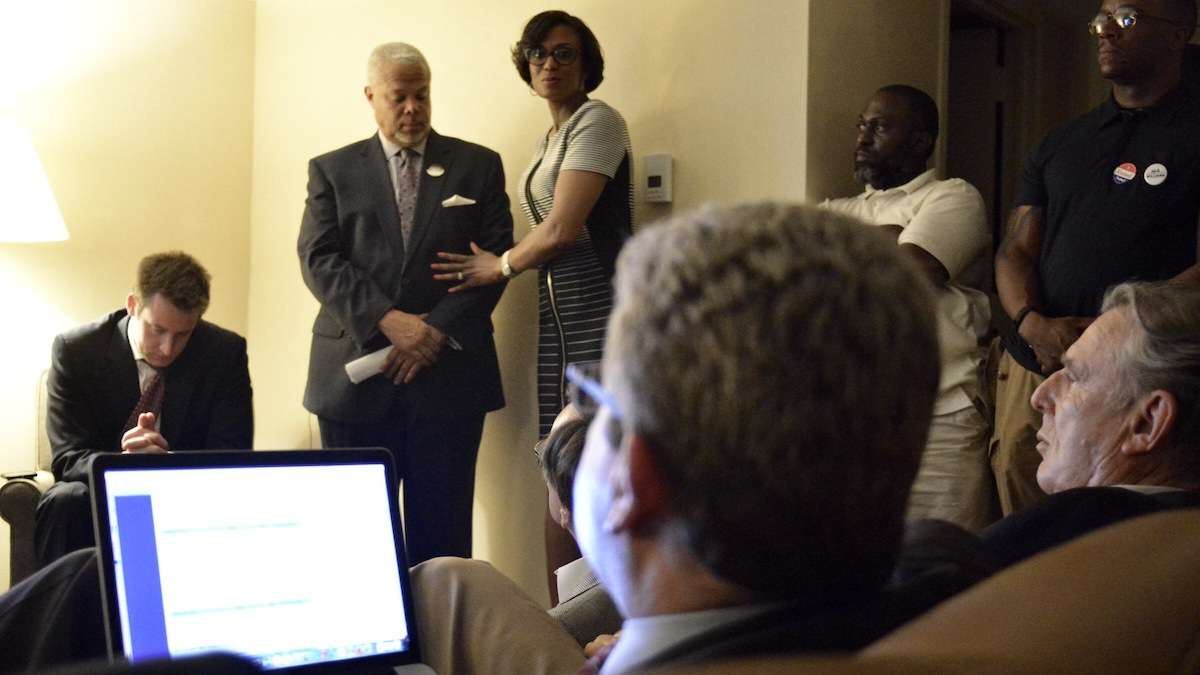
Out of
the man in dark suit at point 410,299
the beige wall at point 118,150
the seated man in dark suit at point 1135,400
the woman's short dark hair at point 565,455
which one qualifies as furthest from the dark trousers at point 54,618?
the beige wall at point 118,150

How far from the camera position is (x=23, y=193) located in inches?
142

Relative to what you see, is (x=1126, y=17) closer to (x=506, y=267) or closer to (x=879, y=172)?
(x=879, y=172)

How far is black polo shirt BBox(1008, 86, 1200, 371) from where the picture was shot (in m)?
2.70

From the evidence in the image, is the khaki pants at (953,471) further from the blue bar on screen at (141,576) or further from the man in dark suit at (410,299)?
the blue bar on screen at (141,576)

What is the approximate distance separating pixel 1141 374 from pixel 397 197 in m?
2.38

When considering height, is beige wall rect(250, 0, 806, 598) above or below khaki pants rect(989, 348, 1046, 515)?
above

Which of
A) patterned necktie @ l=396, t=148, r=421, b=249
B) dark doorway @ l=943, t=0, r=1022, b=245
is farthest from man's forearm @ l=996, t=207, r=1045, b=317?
dark doorway @ l=943, t=0, r=1022, b=245

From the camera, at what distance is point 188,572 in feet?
4.71

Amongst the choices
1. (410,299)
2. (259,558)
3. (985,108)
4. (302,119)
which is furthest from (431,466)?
(985,108)

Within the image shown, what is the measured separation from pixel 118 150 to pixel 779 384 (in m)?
3.99

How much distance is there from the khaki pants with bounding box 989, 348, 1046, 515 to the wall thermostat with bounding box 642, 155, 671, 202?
1124mm

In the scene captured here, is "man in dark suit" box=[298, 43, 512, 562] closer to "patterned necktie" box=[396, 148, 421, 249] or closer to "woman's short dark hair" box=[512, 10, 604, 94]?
"patterned necktie" box=[396, 148, 421, 249]

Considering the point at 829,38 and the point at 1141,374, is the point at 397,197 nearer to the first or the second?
the point at 829,38

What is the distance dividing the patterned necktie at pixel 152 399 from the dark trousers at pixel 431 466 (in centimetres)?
49
